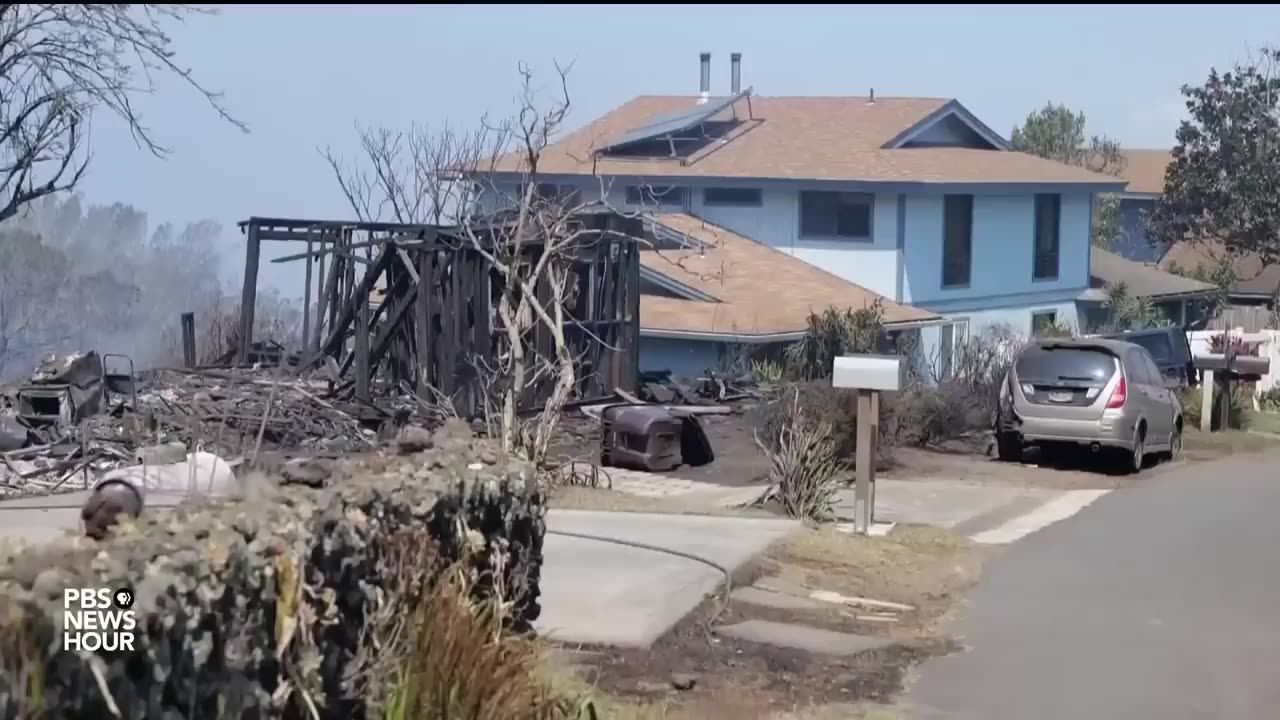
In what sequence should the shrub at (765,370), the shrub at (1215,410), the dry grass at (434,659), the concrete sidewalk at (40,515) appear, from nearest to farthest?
the dry grass at (434,659) → the concrete sidewalk at (40,515) → the shrub at (1215,410) → the shrub at (765,370)

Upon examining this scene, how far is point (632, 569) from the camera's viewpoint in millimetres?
11781

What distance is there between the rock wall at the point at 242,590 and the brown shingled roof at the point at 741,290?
2304cm

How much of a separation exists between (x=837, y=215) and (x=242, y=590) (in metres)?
31.8

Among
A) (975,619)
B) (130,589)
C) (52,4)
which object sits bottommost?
(975,619)

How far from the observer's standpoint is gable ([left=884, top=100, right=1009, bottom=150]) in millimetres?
38531

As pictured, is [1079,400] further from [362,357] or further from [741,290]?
[741,290]

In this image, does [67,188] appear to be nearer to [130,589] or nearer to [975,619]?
[975,619]

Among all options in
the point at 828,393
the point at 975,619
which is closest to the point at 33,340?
the point at 828,393

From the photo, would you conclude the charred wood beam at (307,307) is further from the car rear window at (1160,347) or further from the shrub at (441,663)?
the shrub at (441,663)

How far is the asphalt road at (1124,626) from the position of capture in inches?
366

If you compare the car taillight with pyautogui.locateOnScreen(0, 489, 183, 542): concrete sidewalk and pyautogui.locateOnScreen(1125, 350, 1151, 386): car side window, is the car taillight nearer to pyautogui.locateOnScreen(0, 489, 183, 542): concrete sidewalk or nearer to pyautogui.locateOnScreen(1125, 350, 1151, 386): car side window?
pyautogui.locateOnScreen(1125, 350, 1151, 386): car side window

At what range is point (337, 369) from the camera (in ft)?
82.6

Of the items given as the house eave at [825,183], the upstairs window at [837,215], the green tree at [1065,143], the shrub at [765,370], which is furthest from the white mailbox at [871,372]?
the green tree at [1065,143]

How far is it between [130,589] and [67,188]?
16455 millimetres
